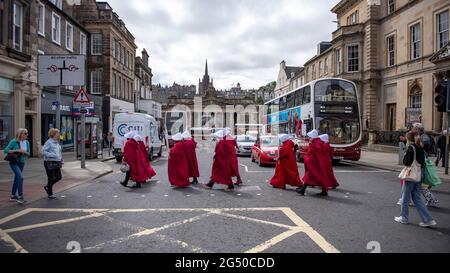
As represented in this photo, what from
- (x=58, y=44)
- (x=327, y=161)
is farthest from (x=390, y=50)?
(x=327, y=161)

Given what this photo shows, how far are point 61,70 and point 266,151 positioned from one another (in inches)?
366

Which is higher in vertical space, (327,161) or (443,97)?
(443,97)

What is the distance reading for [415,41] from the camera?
96.3ft

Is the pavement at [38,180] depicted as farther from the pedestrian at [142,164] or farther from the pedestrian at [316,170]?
the pedestrian at [316,170]

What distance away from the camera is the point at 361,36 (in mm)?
36156

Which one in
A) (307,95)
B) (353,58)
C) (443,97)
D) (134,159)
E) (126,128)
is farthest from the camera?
(353,58)

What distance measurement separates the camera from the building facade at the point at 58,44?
2306cm

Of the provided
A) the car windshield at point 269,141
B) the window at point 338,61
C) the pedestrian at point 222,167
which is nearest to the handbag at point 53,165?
the pedestrian at point 222,167

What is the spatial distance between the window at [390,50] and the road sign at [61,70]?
89.7 ft

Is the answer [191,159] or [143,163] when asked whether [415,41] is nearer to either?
[191,159]

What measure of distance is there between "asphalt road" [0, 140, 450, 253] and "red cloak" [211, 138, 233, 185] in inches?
18.7

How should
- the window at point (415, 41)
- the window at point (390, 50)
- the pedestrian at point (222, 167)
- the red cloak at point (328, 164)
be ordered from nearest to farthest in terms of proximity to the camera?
the red cloak at point (328, 164) → the pedestrian at point (222, 167) → the window at point (415, 41) → the window at point (390, 50)

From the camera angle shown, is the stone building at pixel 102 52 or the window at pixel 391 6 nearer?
the window at pixel 391 6

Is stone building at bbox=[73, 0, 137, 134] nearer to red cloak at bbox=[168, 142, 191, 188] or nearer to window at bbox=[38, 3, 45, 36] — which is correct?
window at bbox=[38, 3, 45, 36]
